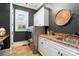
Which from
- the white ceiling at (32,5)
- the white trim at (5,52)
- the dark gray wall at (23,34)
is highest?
the white ceiling at (32,5)

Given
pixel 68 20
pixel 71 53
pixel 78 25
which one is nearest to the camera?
pixel 71 53

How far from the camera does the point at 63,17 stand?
118 cm

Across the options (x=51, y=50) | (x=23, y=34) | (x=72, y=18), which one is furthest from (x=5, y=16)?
(x=72, y=18)

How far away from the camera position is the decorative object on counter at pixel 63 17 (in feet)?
3.75

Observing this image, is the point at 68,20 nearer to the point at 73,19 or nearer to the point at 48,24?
the point at 73,19

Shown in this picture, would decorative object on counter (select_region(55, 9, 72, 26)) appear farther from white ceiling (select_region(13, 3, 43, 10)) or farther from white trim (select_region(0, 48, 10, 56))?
white trim (select_region(0, 48, 10, 56))

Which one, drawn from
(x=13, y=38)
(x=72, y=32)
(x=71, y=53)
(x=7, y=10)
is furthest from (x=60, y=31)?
(x=7, y=10)

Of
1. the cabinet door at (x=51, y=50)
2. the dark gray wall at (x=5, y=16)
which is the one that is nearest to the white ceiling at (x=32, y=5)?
the dark gray wall at (x=5, y=16)

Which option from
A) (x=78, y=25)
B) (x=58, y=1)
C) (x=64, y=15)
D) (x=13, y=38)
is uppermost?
(x=58, y=1)

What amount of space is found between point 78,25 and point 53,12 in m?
0.37

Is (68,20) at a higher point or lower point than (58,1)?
lower

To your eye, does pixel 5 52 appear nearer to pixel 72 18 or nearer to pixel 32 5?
pixel 32 5

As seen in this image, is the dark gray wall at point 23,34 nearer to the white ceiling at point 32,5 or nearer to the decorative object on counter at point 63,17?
the white ceiling at point 32,5

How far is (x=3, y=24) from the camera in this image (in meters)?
1.09
